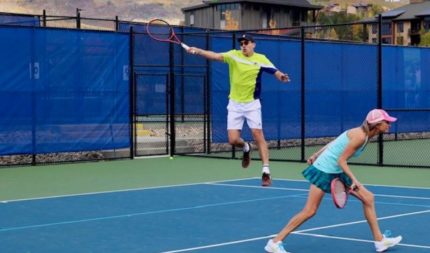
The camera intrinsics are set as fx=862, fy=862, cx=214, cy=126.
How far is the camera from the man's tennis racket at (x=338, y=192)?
855cm

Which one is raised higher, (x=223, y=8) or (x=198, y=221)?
(x=223, y=8)

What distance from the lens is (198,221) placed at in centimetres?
1110

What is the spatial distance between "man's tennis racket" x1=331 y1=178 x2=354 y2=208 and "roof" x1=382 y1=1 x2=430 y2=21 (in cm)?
9607

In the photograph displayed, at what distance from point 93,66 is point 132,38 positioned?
1.40 m

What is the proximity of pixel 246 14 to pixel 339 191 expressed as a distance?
90.3 m

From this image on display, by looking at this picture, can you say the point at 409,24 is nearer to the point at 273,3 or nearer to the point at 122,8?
the point at 273,3

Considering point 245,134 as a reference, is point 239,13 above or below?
above

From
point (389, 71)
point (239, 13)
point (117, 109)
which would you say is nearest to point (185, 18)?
point (239, 13)

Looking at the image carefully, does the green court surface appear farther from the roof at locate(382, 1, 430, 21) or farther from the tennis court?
the roof at locate(382, 1, 430, 21)

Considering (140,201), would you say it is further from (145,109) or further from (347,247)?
(145,109)

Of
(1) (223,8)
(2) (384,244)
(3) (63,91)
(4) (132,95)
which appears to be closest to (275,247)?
(2) (384,244)

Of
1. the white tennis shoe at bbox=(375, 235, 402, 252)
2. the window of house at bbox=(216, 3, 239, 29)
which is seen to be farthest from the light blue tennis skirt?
the window of house at bbox=(216, 3, 239, 29)

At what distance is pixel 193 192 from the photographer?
14.4 metres

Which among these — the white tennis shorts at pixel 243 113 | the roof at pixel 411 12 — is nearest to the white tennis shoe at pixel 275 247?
the white tennis shorts at pixel 243 113
